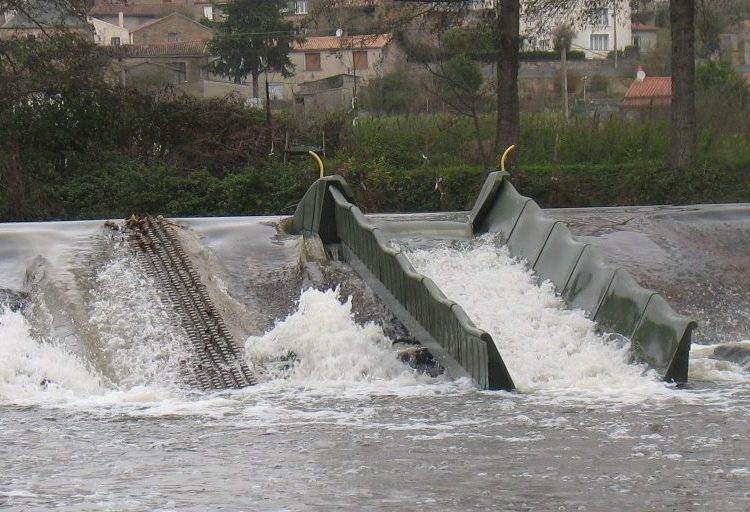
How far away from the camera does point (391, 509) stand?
7695 mm

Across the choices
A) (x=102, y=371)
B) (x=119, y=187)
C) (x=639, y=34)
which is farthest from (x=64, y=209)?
(x=639, y=34)

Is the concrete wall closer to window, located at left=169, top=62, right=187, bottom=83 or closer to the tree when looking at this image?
window, located at left=169, top=62, right=187, bottom=83

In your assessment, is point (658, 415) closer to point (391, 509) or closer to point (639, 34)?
point (391, 509)

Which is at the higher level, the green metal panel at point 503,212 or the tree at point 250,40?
the tree at point 250,40

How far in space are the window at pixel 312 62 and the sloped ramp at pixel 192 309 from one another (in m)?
42.9

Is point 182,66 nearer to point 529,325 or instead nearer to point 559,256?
point 559,256

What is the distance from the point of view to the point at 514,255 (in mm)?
14039

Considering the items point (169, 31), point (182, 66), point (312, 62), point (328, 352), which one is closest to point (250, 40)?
point (182, 66)

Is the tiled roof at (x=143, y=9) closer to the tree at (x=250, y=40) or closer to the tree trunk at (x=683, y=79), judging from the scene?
the tree at (x=250, y=40)

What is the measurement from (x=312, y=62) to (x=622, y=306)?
155 feet

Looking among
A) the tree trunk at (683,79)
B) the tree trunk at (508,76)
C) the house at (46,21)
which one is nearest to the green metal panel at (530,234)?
the tree trunk at (683,79)

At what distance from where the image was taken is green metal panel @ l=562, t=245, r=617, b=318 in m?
12.4

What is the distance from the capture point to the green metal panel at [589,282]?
12.4 meters

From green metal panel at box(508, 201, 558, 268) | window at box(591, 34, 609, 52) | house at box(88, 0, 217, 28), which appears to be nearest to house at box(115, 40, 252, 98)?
house at box(88, 0, 217, 28)
